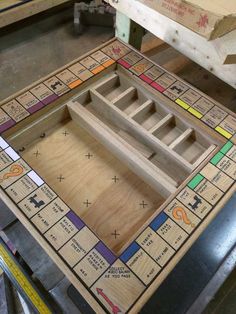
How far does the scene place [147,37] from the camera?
1963 millimetres

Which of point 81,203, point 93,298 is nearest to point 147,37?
point 81,203

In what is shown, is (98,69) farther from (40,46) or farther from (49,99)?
(40,46)

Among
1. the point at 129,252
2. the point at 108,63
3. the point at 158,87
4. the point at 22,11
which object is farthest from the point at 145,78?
the point at 22,11

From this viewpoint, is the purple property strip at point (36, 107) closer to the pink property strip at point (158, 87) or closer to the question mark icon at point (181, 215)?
the pink property strip at point (158, 87)

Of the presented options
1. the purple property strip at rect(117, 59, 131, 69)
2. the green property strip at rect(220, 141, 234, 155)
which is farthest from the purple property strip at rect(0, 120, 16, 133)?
the green property strip at rect(220, 141, 234, 155)

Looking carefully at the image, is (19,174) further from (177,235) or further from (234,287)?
(234,287)

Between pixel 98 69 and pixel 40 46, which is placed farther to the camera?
pixel 40 46

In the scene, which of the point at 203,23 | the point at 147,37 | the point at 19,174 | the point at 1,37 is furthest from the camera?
the point at 1,37

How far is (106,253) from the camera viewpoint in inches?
29.7

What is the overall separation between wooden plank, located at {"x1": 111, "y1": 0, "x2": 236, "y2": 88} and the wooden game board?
108mm

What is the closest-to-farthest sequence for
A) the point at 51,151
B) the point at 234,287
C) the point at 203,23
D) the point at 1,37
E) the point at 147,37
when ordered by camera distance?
1. the point at 203,23
2. the point at 51,151
3. the point at 234,287
4. the point at 147,37
5. the point at 1,37

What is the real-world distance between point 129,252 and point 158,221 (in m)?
0.12

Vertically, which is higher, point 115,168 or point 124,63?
point 124,63

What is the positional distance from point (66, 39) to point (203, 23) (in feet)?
5.66
